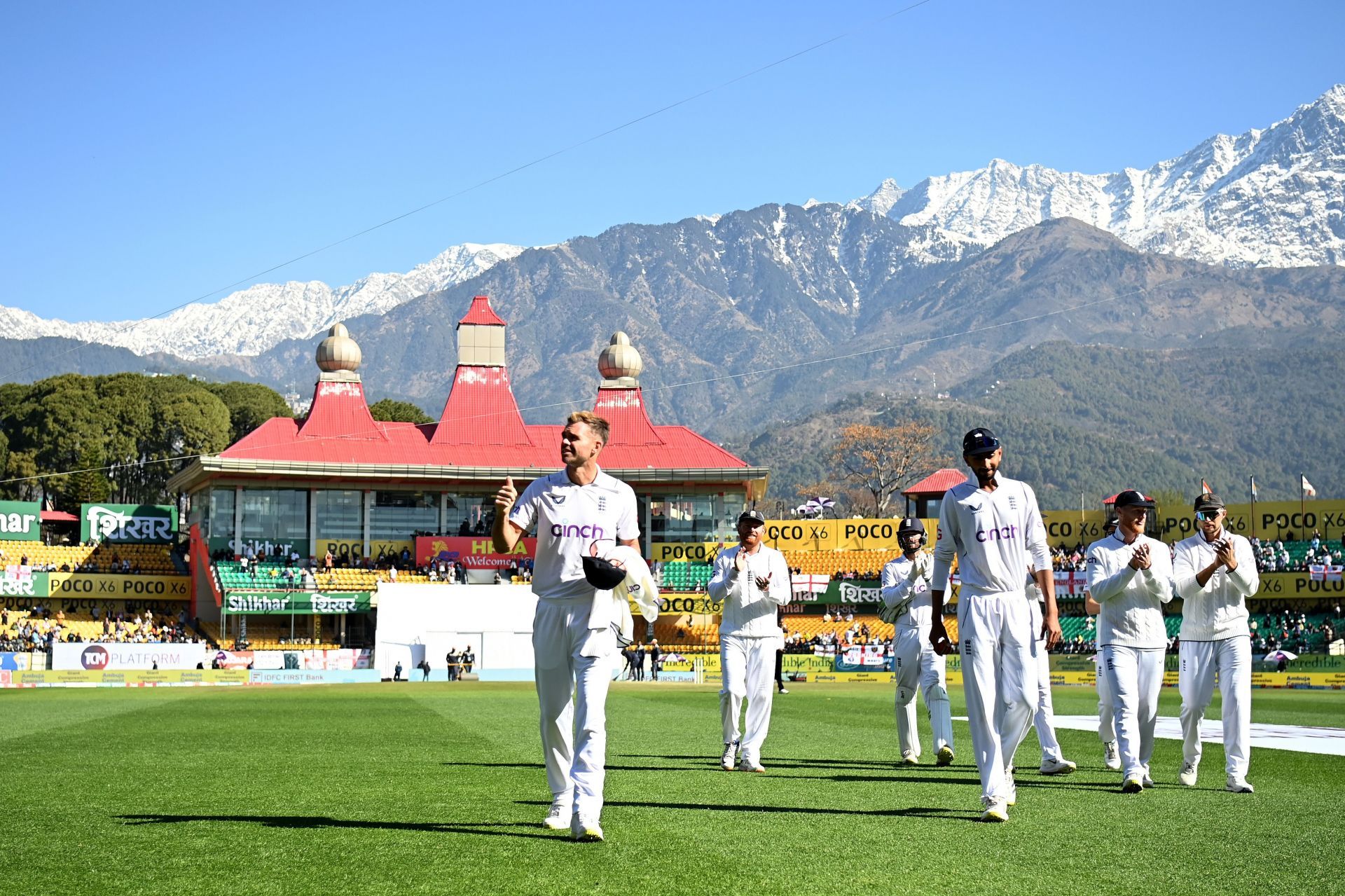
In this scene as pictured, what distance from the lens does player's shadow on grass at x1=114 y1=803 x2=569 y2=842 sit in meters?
8.05

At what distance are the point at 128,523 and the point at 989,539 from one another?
206 ft

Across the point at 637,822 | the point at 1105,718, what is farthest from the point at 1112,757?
the point at 637,822

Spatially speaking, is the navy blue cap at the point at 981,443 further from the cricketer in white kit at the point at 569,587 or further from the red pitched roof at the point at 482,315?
the red pitched roof at the point at 482,315

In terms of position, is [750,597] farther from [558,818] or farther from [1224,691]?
[558,818]

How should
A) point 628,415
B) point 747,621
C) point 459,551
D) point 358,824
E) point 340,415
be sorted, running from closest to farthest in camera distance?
point 358,824
point 747,621
point 459,551
point 340,415
point 628,415

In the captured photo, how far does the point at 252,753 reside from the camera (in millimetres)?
14039

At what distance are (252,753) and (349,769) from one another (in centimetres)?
238

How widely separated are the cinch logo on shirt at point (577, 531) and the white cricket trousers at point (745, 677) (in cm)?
453

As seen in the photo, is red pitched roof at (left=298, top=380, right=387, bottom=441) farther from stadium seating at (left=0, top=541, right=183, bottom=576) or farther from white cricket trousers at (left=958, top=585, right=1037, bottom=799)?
white cricket trousers at (left=958, top=585, right=1037, bottom=799)

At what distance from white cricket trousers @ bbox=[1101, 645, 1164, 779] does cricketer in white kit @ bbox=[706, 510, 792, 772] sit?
309 centimetres

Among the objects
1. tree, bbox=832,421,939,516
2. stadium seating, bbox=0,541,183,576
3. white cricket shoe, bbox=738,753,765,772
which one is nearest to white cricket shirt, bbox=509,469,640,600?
white cricket shoe, bbox=738,753,765,772

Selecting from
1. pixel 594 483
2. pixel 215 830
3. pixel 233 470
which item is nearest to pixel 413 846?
pixel 215 830

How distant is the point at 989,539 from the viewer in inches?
373

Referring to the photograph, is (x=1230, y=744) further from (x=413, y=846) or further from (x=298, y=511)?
(x=298, y=511)
